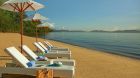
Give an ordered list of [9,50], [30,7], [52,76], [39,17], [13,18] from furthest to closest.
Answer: [13,18] → [39,17] → [30,7] → [9,50] → [52,76]

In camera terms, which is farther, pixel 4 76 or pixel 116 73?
pixel 116 73

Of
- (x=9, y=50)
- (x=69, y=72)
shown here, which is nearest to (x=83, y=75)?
(x=69, y=72)

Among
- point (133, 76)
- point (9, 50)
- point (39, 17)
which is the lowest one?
point (133, 76)

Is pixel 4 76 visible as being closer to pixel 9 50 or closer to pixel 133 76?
pixel 9 50

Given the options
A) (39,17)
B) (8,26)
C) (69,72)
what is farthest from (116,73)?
(8,26)

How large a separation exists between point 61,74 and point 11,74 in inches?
48.7

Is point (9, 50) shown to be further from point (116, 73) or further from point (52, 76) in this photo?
point (116, 73)

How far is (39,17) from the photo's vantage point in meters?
15.0

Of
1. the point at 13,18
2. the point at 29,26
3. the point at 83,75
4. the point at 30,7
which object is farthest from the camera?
the point at 29,26

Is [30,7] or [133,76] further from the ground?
[30,7]

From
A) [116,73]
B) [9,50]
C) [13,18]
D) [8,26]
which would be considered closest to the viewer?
[9,50]

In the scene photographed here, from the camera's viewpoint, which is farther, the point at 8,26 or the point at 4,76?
the point at 8,26

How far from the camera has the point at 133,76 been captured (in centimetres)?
856

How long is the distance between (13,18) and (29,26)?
772 centimetres
